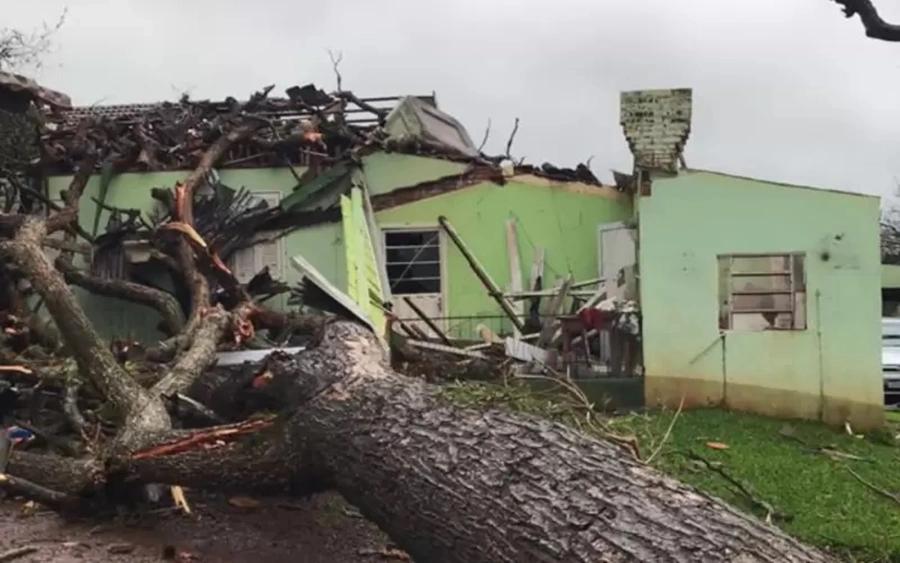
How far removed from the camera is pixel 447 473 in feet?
12.9

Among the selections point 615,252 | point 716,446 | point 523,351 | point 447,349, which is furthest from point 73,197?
point 716,446

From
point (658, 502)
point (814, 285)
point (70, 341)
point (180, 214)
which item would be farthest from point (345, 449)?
point (814, 285)

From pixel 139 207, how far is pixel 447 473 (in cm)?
950

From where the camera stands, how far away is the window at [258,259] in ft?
40.2

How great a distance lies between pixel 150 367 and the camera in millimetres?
8242

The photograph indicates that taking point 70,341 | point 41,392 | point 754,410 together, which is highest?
point 70,341

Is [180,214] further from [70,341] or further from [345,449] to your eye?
[345,449]

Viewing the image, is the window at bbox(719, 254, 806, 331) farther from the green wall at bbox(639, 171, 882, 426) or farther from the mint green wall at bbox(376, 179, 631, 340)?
the mint green wall at bbox(376, 179, 631, 340)

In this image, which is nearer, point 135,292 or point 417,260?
point 135,292

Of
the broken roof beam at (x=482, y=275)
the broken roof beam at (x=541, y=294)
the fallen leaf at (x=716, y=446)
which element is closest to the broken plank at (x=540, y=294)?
the broken roof beam at (x=541, y=294)

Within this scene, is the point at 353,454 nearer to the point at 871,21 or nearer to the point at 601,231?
the point at 871,21

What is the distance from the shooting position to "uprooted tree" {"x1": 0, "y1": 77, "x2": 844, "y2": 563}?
317cm

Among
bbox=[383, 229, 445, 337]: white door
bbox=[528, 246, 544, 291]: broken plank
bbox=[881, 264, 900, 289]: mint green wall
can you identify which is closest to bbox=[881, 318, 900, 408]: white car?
bbox=[528, 246, 544, 291]: broken plank

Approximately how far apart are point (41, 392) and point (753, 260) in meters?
7.39
